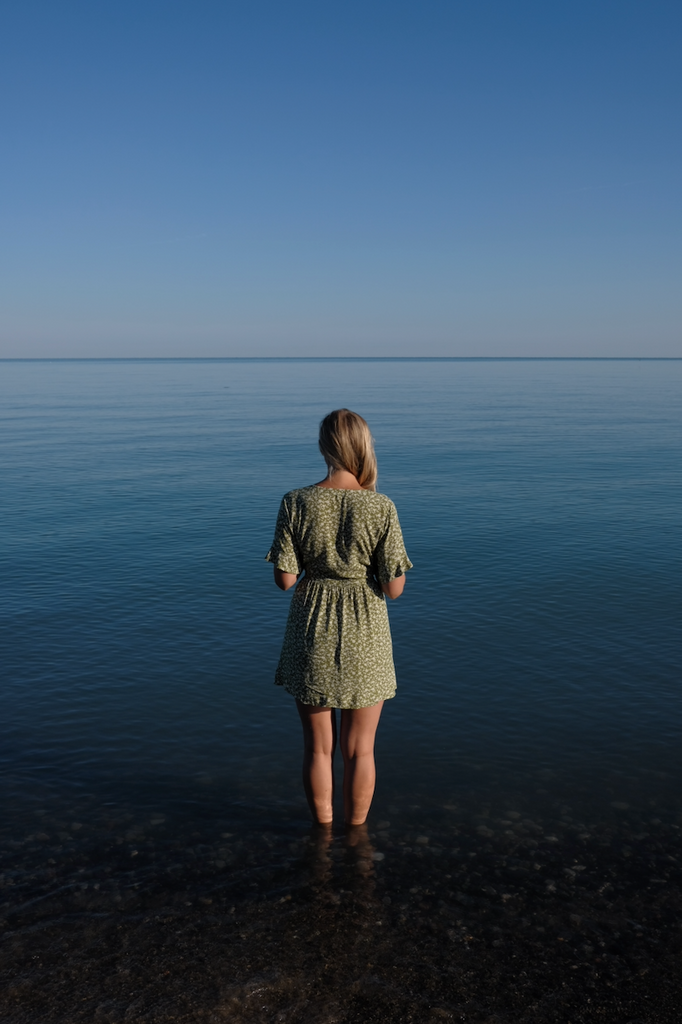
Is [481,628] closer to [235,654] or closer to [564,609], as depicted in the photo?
[564,609]

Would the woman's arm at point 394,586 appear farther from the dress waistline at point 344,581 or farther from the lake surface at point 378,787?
the lake surface at point 378,787

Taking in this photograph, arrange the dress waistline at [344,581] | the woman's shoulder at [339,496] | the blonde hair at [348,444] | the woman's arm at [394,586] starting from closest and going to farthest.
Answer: the blonde hair at [348,444] → the woman's shoulder at [339,496] → the woman's arm at [394,586] → the dress waistline at [344,581]

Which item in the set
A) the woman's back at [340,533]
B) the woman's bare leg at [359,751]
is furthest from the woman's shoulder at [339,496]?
the woman's bare leg at [359,751]

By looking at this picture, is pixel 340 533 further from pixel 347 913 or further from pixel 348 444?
pixel 347 913

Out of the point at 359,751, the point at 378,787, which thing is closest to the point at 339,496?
the point at 359,751

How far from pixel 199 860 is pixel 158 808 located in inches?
40.5

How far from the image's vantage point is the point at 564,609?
1402cm

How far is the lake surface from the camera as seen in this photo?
5.22 metres

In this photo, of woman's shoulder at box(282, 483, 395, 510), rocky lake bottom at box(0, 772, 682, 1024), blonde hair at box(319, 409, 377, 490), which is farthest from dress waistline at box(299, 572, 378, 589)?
rocky lake bottom at box(0, 772, 682, 1024)

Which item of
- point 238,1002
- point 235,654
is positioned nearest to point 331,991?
point 238,1002

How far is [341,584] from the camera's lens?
19.4 feet

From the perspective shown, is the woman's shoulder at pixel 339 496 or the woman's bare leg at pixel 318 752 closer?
the woman's shoulder at pixel 339 496

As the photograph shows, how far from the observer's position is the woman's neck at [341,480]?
18.7 feet

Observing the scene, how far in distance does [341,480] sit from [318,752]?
6.90ft
